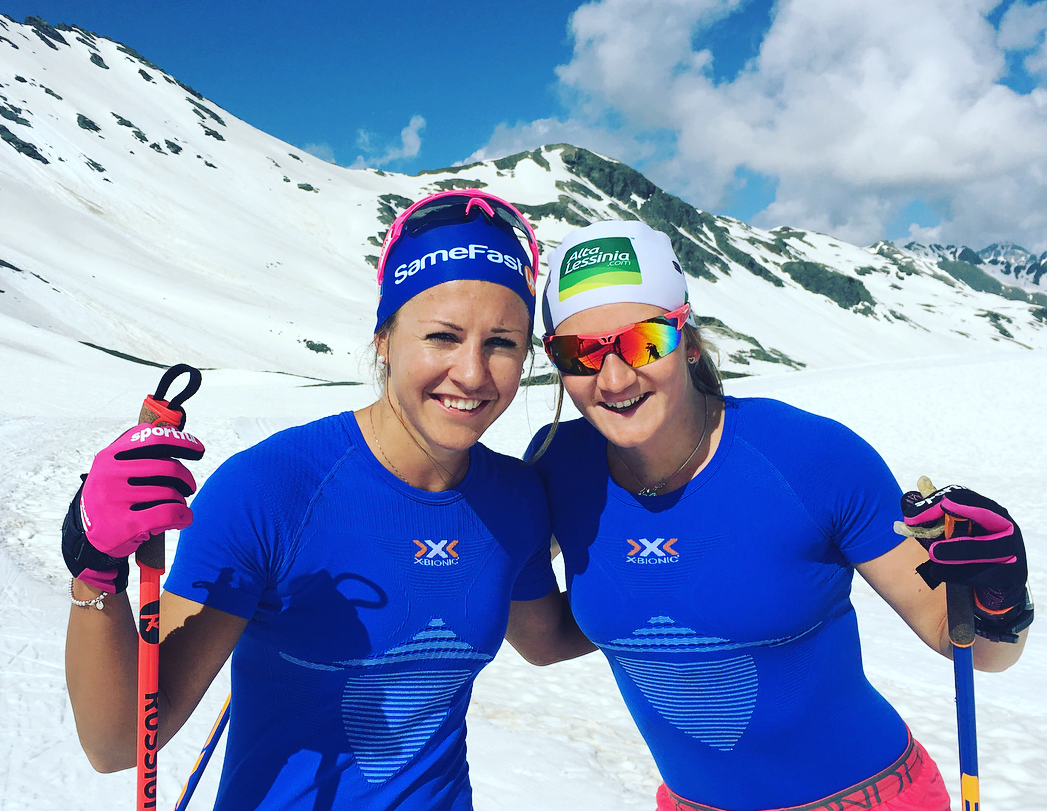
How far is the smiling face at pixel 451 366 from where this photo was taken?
2.32 metres

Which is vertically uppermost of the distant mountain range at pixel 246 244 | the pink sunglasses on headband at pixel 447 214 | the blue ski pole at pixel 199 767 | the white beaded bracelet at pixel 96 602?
the distant mountain range at pixel 246 244

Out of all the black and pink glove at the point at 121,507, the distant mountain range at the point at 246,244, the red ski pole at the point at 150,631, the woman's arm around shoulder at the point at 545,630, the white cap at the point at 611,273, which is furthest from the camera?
the distant mountain range at the point at 246,244

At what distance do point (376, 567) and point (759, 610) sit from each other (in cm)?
128

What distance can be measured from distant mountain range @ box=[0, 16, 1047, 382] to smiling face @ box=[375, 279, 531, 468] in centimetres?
115

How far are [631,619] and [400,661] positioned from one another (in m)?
0.81

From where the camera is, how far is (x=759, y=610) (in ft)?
7.84

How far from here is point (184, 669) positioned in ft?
6.49

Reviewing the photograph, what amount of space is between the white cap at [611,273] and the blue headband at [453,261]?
15 centimetres

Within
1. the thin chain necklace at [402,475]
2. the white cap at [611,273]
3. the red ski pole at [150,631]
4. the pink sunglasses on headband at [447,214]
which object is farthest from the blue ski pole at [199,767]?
the white cap at [611,273]

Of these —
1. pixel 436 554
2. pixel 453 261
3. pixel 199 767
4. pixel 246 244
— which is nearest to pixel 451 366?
pixel 453 261

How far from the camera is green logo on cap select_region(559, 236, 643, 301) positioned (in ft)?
8.64

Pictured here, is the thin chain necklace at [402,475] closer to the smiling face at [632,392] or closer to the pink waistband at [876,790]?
the smiling face at [632,392]

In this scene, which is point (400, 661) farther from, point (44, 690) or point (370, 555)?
point (44, 690)

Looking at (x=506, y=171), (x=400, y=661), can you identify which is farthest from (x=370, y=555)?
(x=506, y=171)
